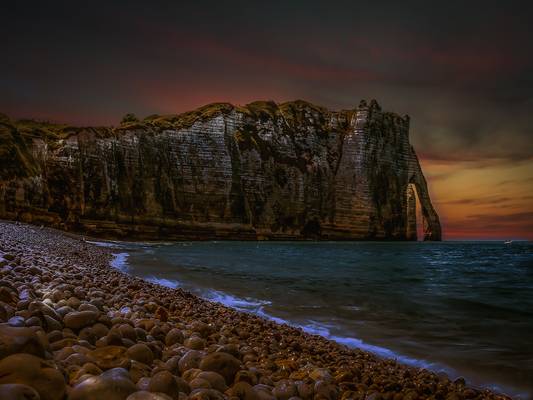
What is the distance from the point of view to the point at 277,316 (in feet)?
21.9

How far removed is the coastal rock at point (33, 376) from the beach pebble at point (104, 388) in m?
0.06

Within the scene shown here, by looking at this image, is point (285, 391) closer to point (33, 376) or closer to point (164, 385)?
point (164, 385)

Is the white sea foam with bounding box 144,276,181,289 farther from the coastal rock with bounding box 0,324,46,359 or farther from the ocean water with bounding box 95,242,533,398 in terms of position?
the coastal rock with bounding box 0,324,46,359

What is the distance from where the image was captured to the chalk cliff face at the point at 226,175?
39500 mm

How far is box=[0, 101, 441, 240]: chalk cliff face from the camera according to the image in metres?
39.5

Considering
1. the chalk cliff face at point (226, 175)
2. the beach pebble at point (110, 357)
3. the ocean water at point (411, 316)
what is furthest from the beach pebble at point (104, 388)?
the chalk cliff face at point (226, 175)

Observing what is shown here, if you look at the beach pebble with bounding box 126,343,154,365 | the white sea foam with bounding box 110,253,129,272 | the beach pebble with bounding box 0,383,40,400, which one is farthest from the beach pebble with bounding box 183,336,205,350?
the white sea foam with bounding box 110,253,129,272

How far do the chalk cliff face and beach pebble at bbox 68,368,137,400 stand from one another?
130 ft

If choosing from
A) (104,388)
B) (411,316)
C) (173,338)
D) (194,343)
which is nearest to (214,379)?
(104,388)

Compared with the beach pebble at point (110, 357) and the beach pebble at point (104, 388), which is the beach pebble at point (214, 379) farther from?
the beach pebble at point (104, 388)

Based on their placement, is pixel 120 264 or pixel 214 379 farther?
pixel 120 264

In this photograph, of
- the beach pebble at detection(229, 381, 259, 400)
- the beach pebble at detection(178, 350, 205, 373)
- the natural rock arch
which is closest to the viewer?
the beach pebble at detection(229, 381, 259, 400)

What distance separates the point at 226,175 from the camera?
54906 mm

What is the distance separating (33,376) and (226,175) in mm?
53939
